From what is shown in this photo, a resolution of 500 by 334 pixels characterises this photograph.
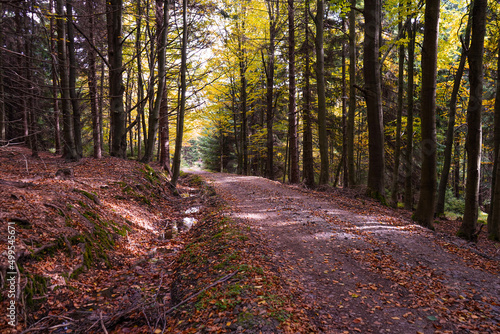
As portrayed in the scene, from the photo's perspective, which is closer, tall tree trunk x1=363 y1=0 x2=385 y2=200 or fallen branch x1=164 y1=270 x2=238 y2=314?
fallen branch x1=164 y1=270 x2=238 y2=314

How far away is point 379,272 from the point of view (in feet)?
15.9

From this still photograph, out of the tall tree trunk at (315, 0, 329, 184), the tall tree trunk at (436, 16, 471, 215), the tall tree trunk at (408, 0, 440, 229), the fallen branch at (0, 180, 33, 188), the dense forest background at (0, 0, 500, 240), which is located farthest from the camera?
the tall tree trunk at (315, 0, 329, 184)

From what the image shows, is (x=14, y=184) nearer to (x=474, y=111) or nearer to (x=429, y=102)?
(x=429, y=102)

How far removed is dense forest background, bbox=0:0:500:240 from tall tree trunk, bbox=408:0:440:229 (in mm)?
29

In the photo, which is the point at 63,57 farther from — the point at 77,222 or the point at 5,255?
the point at 5,255

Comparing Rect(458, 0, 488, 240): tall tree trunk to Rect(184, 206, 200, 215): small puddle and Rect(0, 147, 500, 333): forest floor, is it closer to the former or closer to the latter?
Rect(0, 147, 500, 333): forest floor

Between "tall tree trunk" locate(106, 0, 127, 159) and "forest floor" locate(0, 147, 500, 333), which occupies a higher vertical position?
"tall tree trunk" locate(106, 0, 127, 159)

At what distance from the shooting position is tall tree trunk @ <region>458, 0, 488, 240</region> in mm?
7352

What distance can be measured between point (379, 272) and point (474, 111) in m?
6.01

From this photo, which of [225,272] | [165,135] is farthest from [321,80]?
[225,272]

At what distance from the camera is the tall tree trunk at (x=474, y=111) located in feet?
24.1

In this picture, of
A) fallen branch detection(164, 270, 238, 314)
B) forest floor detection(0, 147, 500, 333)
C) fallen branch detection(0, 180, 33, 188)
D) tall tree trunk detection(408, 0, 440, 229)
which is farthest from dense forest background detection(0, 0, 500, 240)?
fallen branch detection(164, 270, 238, 314)

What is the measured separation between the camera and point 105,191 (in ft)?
26.2

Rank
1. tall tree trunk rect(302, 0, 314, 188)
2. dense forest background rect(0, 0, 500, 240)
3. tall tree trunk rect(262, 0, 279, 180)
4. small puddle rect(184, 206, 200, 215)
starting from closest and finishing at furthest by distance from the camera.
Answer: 1. dense forest background rect(0, 0, 500, 240)
2. small puddle rect(184, 206, 200, 215)
3. tall tree trunk rect(302, 0, 314, 188)
4. tall tree trunk rect(262, 0, 279, 180)
